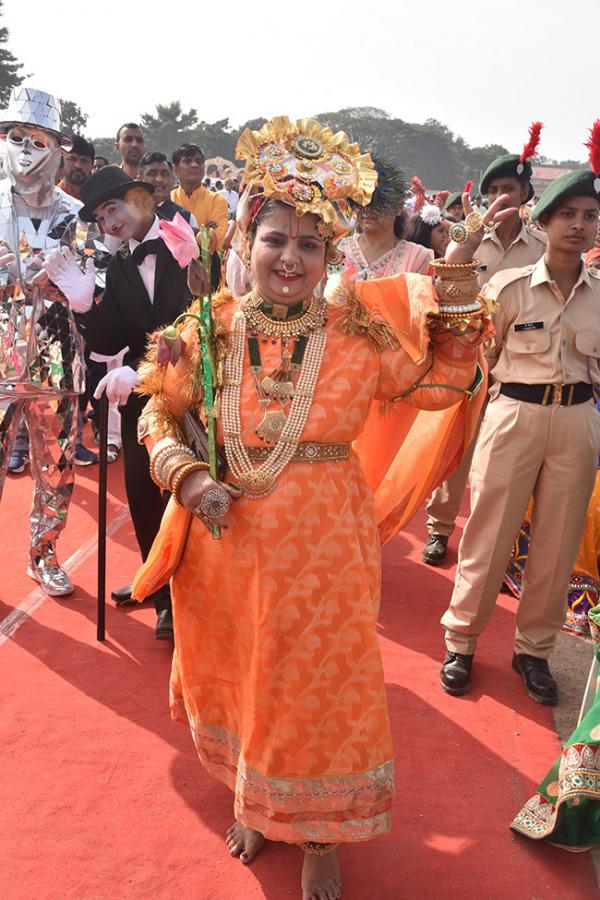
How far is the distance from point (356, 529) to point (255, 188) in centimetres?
110

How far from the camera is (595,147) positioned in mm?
3498

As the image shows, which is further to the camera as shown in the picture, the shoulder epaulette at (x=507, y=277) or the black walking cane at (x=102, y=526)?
the black walking cane at (x=102, y=526)

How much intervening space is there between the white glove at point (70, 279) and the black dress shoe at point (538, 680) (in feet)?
9.07

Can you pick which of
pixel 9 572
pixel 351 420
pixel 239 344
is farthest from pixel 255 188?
pixel 9 572

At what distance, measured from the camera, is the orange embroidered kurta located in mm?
2367

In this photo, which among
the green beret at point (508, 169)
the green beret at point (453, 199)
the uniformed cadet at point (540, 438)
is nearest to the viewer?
the uniformed cadet at point (540, 438)

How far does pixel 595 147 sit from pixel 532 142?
111cm

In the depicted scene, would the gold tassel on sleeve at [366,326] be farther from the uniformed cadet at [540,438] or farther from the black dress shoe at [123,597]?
the black dress shoe at [123,597]

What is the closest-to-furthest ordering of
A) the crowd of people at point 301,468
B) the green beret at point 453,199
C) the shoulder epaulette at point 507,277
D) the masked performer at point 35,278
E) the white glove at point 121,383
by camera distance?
the crowd of people at point 301,468 → the white glove at point 121,383 → the shoulder epaulette at point 507,277 → the masked performer at point 35,278 → the green beret at point 453,199

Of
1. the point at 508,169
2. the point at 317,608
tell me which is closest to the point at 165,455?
the point at 317,608

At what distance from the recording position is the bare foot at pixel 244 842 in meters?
2.76

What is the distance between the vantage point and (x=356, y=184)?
238 centimetres

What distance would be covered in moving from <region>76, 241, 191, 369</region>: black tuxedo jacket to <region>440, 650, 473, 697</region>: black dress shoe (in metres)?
2.14

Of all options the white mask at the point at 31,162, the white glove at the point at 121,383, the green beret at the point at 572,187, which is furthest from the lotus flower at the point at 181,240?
the white mask at the point at 31,162
